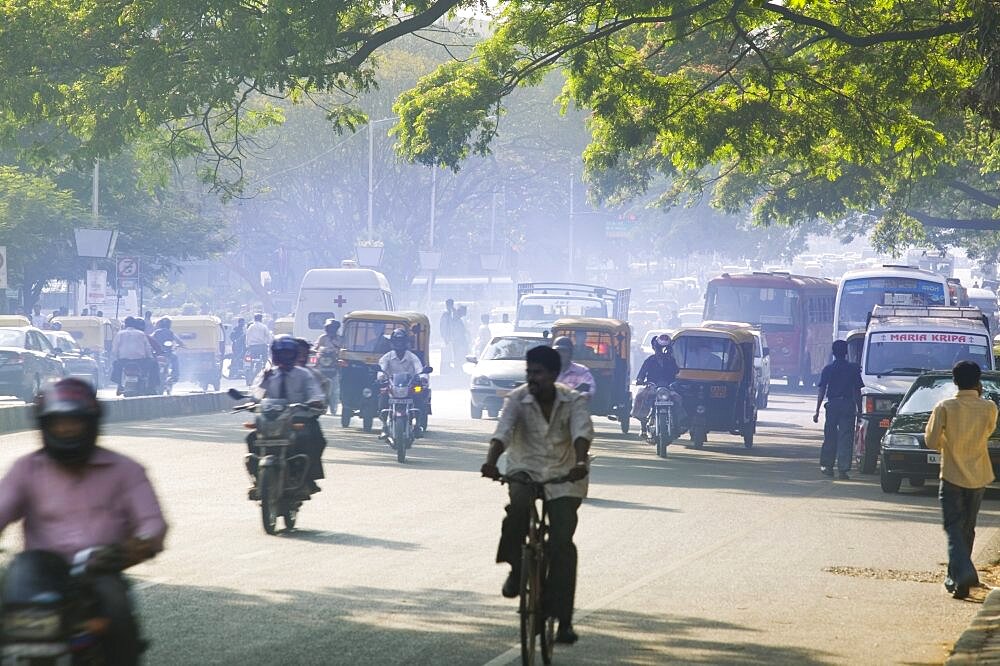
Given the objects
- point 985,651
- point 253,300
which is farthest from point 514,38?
point 253,300

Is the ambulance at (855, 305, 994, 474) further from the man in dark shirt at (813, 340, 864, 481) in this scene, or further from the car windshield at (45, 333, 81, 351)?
the car windshield at (45, 333, 81, 351)

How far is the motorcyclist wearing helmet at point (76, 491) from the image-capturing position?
6027 millimetres

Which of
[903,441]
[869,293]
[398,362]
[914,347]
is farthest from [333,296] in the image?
[903,441]

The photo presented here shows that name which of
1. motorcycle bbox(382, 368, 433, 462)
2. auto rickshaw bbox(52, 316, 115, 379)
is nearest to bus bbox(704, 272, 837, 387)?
auto rickshaw bbox(52, 316, 115, 379)

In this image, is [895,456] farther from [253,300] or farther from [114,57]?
[253,300]

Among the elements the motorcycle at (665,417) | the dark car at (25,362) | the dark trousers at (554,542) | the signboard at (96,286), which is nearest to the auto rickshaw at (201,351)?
the signboard at (96,286)

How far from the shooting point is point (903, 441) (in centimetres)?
1989

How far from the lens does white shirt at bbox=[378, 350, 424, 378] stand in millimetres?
23219

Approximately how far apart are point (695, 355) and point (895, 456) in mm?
9843

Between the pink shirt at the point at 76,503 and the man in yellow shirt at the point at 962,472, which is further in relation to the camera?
the man in yellow shirt at the point at 962,472

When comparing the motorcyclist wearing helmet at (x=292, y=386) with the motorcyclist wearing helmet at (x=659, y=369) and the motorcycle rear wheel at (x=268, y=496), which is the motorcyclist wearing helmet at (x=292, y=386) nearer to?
the motorcycle rear wheel at (x=268, y=496)

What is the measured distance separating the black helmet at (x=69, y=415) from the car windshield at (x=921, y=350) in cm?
2033

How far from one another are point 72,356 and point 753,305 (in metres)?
23.1

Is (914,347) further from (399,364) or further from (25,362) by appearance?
(25,362)
